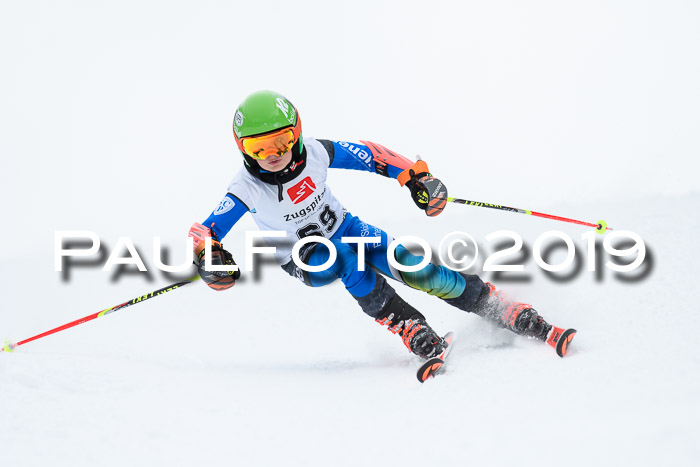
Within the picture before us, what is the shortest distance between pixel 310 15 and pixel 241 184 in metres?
10.8

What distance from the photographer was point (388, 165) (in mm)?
3586

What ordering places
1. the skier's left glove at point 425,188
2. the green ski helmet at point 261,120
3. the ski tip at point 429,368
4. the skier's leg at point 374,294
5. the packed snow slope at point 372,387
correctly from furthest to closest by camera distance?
the skier's left glove at point 425,188 < the skier's leg at point 374,294 < the green ski helmet at point 261,120 < the ski tip at point 429,368 < the packed snow slope at point 372,387

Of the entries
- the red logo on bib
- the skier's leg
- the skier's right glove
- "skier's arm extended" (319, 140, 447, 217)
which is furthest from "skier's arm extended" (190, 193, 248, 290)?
"skier's arm extended" (319, 140, 447, 217)

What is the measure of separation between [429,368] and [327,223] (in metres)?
0.96

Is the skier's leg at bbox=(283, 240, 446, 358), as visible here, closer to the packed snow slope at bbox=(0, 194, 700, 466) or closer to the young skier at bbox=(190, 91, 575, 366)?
the young skier at bbox=(190, 91, 575, 366)

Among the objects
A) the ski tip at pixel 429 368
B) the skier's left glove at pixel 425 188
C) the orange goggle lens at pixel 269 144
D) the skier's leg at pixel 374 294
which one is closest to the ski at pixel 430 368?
the ski tip at pixel 429 368

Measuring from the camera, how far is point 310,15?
1327 cm

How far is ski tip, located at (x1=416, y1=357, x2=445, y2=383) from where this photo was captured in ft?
9.71

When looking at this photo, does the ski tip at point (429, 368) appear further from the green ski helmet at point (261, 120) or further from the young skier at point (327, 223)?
the green ski helmet at point (261, 120)

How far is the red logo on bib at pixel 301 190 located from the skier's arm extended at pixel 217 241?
0.81ft

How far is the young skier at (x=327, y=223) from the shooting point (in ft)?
10.3

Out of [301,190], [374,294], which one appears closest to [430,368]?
[374,294]

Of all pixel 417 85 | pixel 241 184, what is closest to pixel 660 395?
pixel 241 184

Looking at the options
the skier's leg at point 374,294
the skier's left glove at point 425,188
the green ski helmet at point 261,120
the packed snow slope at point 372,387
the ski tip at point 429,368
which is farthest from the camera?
the skier's left glove at point 425,188
